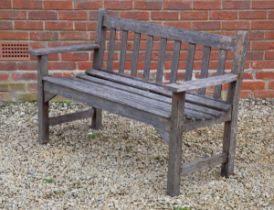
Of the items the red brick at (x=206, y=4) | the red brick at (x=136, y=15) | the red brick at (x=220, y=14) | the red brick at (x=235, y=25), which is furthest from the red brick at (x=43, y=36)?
the red brick at (x=235, y=25)

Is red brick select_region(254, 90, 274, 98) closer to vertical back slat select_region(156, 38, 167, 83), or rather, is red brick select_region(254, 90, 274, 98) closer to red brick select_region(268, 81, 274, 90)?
red brick select_region(268, 81, 274, 90)

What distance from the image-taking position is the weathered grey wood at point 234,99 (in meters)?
3.96

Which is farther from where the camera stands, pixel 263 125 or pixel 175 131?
pixel 263 125

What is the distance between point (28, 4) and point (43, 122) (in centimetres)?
131

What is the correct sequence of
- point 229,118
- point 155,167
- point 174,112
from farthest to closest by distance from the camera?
point 155,167, point 229,118, point 174,112

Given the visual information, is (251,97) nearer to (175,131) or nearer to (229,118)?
(229,118)

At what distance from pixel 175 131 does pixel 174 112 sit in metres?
0.12

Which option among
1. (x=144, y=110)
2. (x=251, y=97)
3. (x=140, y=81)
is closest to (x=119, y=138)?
(x=140, y=81)

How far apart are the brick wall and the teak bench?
0.74 metres

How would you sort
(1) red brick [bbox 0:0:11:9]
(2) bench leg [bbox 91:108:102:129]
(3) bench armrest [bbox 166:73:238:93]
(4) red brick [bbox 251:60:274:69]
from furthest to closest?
(4) red brick [bbox 251:60:274:69] → (1) red brick [bbox 0:0:11:9] → (2) bench leg [bbox 91:108:102:129] → (3) bench armrest [bbox 166:73:238:93]

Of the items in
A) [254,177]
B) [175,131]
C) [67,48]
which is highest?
[67,48]

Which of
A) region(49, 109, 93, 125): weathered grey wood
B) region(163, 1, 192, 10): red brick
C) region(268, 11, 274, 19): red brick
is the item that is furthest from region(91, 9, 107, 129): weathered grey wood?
region(268, 11, 274, 19): red brick

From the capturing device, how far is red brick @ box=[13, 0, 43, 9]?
5617mm

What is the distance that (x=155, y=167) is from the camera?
4.45 m
